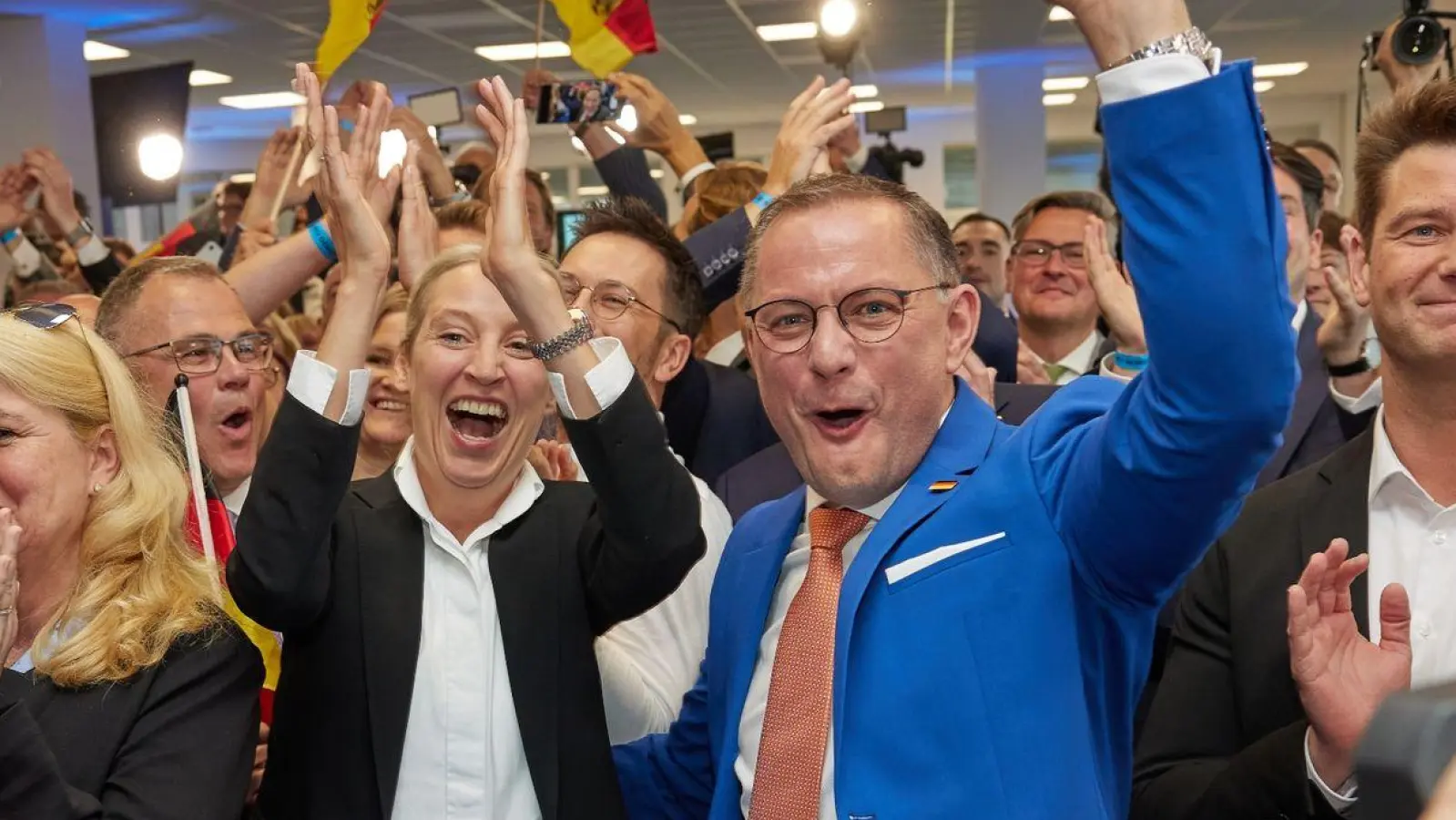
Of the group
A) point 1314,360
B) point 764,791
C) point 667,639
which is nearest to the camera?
point 764,791

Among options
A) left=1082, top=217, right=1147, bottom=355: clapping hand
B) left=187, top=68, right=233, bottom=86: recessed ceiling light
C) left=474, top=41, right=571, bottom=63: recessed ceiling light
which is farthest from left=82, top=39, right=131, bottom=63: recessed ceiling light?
left=1082, top=217, right=1147, bottom=355: clapping hand

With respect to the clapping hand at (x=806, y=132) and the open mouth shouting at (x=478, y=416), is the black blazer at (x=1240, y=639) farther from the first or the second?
the clapping hand at (x=806, y=132)

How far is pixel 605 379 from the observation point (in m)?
1.73

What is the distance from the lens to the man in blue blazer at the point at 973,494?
1.19 m

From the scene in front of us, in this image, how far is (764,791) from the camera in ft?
5.05

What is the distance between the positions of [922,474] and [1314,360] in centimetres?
163

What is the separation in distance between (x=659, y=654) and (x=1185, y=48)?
1.36 meters

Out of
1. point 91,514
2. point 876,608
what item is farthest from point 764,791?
point 91,514

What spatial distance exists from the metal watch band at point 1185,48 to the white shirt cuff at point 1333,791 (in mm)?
829

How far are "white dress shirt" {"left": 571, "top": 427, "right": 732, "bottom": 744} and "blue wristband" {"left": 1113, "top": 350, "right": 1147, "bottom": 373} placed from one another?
78cm

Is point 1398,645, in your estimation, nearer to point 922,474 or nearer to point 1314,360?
point 922,474

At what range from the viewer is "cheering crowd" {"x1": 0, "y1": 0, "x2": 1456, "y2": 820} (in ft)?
4.21

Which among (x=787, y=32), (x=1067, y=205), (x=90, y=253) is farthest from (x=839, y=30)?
(x=787, y=32)

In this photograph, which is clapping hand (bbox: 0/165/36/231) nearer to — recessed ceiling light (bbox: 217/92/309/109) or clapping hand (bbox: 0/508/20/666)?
clapping hand (bbox: 0/508/20/666)
